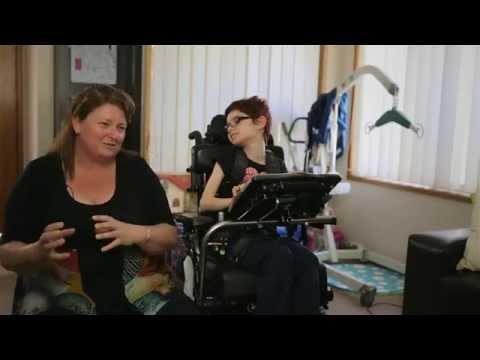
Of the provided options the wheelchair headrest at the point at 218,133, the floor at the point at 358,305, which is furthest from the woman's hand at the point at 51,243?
the floor at the point at 358,305

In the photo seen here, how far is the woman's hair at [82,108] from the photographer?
1202 mm

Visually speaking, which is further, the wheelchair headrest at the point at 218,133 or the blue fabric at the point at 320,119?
the blue fabric at the point at 320,119

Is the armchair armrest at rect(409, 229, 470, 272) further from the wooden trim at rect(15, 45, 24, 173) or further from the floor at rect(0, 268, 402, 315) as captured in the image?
the wooden trim at rect(15, 45, 24, 173)

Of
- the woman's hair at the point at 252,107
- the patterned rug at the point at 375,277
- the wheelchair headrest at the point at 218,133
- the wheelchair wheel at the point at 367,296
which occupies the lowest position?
the patterned rug at the point at 375,277

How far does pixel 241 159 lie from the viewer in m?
2.07

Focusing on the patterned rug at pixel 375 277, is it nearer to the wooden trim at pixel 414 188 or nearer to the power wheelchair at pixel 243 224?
the wooden trim at pixel 414 188

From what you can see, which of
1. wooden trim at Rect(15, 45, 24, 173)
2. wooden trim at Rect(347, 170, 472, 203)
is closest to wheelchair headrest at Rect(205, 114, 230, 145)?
wooden trim at Rect(15, 45, 24, 173)

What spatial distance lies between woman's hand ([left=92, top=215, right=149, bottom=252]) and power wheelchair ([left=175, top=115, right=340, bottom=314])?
516 mm

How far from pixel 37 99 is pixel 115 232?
2.02 metres

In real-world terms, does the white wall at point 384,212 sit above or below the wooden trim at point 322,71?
below

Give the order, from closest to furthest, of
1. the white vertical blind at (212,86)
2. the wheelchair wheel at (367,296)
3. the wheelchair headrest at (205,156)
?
the wheelchair headrest at (205,156), the wheelchair wheel at (367,296), the white vertical blind at (212,86)

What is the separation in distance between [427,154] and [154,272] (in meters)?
2.39

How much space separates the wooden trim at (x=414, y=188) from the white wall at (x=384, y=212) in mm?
28
